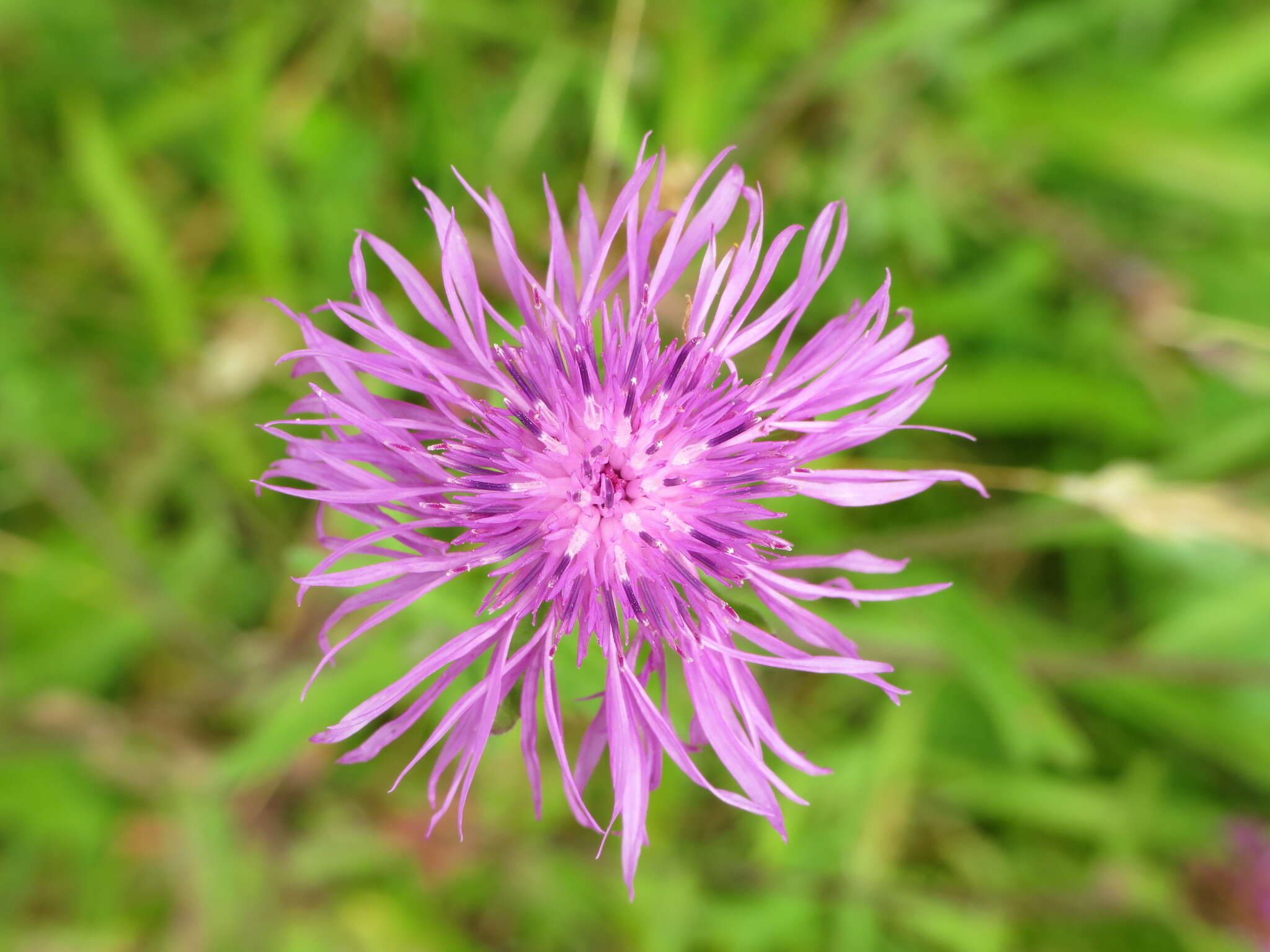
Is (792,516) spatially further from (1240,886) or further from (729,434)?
(1240,886)

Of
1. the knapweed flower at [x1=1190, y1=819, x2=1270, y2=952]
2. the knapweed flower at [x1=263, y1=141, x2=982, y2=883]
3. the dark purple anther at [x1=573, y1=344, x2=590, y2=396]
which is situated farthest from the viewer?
the knapweed flower at [x1=1190, y1=819, x2=1270, y2=952]

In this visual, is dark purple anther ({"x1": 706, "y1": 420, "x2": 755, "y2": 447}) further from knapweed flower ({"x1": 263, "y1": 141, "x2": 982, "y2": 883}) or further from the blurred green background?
the blurred green background

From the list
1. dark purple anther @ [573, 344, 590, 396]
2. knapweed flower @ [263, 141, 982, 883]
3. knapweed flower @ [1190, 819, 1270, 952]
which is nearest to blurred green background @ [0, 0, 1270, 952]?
knapweed flower @ [1190, 819, 1270, 952]

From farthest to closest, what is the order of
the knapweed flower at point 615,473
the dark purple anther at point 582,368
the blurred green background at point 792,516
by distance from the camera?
the blurred green background at point 792,516 → the dark purple anther at point 582,368 → the knapweed flower at point 615,473

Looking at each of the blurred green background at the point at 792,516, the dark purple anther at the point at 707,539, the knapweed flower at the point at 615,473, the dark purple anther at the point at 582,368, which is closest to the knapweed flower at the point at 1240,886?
the blurred green background at the point at 792,516

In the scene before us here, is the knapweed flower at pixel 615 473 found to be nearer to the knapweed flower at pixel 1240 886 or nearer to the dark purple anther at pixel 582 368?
the dark purple anther at pixel 582 368

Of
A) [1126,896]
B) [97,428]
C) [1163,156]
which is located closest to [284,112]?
[97,428]

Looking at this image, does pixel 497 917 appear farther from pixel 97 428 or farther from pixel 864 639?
pixel 97 428
